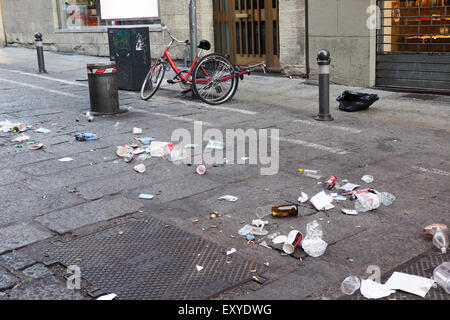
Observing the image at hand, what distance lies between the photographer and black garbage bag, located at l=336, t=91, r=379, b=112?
898 centimetres

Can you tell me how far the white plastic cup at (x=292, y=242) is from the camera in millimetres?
4113

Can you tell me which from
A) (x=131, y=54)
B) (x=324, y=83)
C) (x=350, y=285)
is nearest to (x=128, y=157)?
(x=324, y=83)

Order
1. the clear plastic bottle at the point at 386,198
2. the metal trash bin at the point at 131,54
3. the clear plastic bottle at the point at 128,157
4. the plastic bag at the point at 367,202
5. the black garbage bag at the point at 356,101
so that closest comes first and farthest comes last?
1. the plastic bag at the point at 367,202
2. the clear plastic bottle at the point at 386,198
3. the clear plastic bottle at the point at 128,157
4. the black garbage bag at the point at 356,101
5. the metal trash bin at the point at 131,54

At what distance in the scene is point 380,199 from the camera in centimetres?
504

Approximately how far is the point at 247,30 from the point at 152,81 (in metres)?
4.04

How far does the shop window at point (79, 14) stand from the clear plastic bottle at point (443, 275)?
1561 centimetres

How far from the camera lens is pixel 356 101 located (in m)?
9.02

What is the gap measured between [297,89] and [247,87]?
1086mm

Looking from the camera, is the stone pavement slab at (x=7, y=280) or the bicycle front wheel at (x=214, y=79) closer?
the stone pavement slab at (x=7, y=280)

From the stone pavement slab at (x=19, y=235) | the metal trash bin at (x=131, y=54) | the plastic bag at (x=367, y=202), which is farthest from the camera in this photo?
the metal trash bin at (x=131, y=54)

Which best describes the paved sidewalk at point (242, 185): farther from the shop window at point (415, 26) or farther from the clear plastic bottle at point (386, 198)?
the shop window at point (415, 26)

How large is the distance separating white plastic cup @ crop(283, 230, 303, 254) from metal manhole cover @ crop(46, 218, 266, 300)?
11.9 inches

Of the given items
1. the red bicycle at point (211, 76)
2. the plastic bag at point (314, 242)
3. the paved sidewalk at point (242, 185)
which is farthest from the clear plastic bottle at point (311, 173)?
the red bicycle at point (211, 76)
